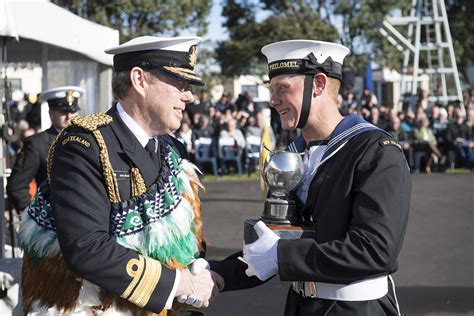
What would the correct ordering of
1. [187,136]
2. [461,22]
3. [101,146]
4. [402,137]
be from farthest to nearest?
[461,22] → [402,137] → [187,136] → [101,146]

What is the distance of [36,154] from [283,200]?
455 centimetres

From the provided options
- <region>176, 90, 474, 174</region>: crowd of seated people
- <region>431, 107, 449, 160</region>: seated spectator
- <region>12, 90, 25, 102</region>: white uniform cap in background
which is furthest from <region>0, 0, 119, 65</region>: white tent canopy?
<region>12, 90, 25, 102</region>: white uniform cap in background

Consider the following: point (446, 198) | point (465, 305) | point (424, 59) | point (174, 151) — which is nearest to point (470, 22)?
point (424, 59)

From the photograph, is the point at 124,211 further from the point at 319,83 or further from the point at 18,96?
the point at 18,96

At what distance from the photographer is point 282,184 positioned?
312cm

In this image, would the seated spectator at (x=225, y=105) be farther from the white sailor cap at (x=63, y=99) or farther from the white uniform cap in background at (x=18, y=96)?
the white sailor cap at (x=63, y=99)

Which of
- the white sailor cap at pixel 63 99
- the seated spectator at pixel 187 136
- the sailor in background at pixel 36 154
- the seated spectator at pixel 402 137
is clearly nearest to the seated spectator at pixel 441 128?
the seated spectator at pixel 402 137

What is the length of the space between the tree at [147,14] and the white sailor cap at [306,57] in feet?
88.4

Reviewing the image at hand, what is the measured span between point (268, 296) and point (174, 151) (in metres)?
4.03

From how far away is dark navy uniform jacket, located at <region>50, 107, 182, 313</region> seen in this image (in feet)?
9.90

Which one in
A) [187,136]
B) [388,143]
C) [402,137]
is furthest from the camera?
[402,137]

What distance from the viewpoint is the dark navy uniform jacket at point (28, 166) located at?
722 cm

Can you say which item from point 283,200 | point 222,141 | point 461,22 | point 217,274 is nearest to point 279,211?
point 283,200

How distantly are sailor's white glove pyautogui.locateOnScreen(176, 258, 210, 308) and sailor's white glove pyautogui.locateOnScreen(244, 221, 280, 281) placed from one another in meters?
0.30
